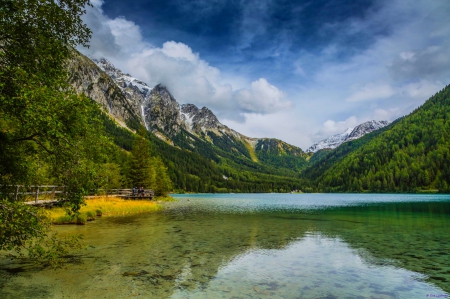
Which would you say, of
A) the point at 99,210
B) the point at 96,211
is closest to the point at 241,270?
the point at 96,211

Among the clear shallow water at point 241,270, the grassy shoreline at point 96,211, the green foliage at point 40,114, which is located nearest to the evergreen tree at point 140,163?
the grassy shoreline at point 96,211

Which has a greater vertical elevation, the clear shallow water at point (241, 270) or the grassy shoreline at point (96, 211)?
the grassy shoreline at point (96, 211)

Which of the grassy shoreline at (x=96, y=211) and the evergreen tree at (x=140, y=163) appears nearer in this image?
the grassy shoreline at (x=96, y=211)

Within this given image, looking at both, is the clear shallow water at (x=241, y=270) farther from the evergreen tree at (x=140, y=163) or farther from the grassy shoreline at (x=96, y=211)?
the evergreen tree at (x=140, y=163)

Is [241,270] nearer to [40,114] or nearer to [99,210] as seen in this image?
[40,114]

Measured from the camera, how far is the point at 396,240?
86.2 feet

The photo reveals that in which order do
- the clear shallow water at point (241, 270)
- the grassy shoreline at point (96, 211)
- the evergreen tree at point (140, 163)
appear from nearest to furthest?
the clear shallow water at point (241, 270) < the grassy shoreline at point (96, 211) < the evergreen tree at point (140, 163)

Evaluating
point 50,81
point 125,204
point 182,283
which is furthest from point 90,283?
point 125,204

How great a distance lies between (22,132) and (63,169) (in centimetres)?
207

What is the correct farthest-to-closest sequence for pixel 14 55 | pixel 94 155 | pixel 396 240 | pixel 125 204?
pixel 125 204 → pixel 396 240 → pixel 94 155 → pixel 14 55

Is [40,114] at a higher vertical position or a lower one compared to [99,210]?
higher

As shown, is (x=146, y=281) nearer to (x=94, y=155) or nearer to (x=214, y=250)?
(x=94, y=155)

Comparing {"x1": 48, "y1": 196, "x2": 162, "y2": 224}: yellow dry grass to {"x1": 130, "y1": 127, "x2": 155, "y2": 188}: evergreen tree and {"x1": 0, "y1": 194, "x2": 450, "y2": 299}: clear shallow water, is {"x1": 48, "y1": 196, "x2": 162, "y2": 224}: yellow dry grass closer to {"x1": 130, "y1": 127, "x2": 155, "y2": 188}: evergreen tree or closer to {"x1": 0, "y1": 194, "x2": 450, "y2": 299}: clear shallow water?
{"x1": 0, "y1": 194, "x2": 450, "y2": 299}: clear shallow water

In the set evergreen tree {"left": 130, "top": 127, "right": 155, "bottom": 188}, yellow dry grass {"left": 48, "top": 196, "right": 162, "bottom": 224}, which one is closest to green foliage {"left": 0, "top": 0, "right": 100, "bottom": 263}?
yellow dry grass {"left": 48, "top": 196, "right": 162, "bottom": 224}
